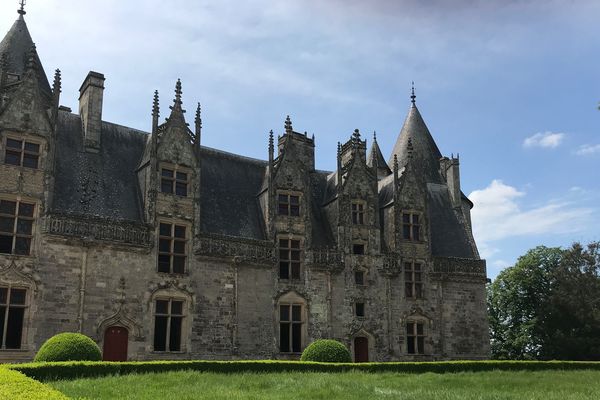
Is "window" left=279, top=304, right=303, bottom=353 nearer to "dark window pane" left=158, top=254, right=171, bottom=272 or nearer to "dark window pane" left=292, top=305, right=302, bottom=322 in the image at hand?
"dark window pane" left=292, top=305, right=302, bottom=322

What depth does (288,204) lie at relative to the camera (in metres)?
29.9

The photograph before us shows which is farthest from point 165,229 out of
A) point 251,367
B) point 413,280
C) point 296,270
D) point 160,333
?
point 413,280

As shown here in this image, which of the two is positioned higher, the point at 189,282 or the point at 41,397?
the point at 189,282

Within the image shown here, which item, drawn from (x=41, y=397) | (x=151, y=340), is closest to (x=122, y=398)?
(x=41, y=397)

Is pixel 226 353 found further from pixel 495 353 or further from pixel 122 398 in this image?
pixel 495 353

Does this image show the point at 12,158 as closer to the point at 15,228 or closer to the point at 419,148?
the point at 15,228

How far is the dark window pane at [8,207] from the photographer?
75.3 feet

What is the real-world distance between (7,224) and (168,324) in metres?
7.10

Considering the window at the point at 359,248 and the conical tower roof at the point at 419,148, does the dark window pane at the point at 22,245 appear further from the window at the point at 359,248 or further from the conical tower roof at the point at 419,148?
the conical tower roof at the point at 419,148

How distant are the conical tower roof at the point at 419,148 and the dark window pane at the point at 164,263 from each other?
1670cm

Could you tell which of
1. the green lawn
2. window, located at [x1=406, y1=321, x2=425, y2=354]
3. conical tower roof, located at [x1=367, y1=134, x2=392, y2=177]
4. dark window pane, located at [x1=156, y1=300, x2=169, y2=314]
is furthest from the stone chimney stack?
dark window pane, located at [x1=156, y1=300, x2=169, y2=314]

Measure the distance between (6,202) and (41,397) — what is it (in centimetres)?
1651

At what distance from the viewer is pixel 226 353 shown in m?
26.2

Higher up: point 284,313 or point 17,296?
point 17,296
